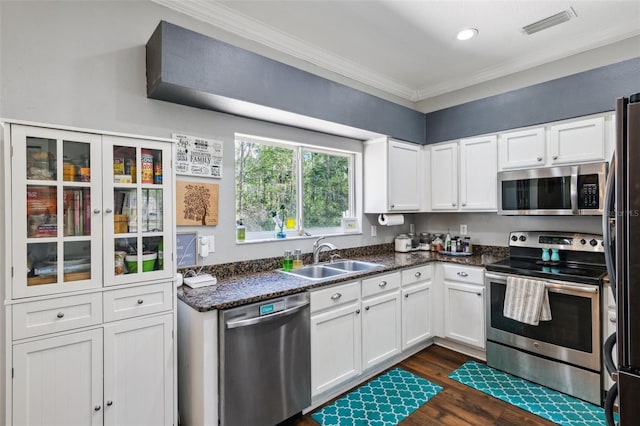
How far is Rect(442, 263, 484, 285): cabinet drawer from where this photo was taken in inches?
114

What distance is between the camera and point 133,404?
1.71m

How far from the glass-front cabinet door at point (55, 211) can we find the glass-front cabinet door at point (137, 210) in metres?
0.05

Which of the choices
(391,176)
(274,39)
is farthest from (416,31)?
(391,176)

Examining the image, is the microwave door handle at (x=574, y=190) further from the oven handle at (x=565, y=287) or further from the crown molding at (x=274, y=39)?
the crown molding at (x=274, y=39)

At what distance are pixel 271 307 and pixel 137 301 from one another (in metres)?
0.72

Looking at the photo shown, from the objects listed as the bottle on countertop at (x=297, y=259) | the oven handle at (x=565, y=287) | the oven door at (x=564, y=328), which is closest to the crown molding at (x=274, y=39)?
the bottle on countertop at (x=297, y=259)

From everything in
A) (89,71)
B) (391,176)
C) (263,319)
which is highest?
(89,71)

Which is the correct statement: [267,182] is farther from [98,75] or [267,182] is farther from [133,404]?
[133,404]

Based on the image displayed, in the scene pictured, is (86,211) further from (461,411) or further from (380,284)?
(461,411)

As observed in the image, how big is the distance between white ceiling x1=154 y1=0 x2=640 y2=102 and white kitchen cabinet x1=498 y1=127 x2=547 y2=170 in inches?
27.4

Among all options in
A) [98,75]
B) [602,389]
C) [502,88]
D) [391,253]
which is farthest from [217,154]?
[602,389]

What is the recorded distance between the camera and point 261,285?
215 centimetres

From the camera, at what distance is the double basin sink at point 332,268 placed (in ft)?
9.09

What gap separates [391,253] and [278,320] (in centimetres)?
198
